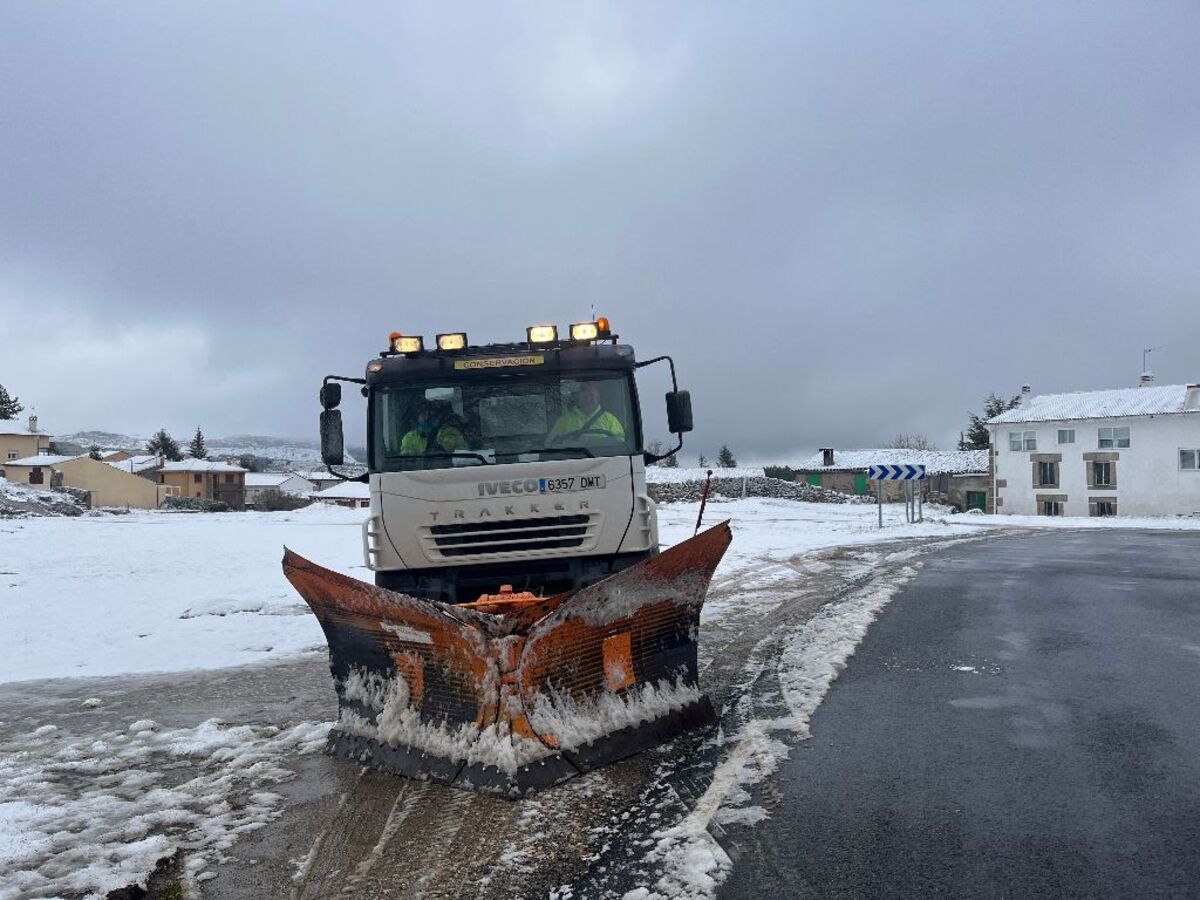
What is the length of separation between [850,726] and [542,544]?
7.86 ft

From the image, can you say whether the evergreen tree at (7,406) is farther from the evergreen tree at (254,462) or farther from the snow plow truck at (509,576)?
the snow plow truck at (509,576)

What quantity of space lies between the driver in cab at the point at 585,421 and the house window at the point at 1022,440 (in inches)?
1988

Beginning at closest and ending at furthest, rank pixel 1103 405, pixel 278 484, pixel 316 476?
pixel 1103 405 < pixel 278 484 < pixel 316 476

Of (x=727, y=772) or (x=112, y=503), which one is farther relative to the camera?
(x=112, y=503)

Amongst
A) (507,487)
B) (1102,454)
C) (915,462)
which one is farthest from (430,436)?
(915,462)

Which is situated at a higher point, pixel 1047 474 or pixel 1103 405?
pixel 1103 405

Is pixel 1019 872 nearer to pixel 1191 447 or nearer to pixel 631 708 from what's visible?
pixel 631 708

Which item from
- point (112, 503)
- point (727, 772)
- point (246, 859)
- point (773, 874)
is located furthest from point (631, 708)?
point (112, 503)

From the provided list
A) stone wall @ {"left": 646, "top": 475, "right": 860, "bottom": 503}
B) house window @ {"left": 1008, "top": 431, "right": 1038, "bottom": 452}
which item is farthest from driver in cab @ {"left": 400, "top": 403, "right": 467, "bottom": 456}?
house window @ {"left": 1008, "top": 431, "right": 1038, "bottom": 452}

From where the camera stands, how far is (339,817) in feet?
14.8

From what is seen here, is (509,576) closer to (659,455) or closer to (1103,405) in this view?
(659,455)

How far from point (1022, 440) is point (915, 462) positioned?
7892mm

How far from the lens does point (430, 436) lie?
6988 millimetres

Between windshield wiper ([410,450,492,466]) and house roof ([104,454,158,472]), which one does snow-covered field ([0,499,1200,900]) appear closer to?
windshield wiper ([410,450,492,466])
